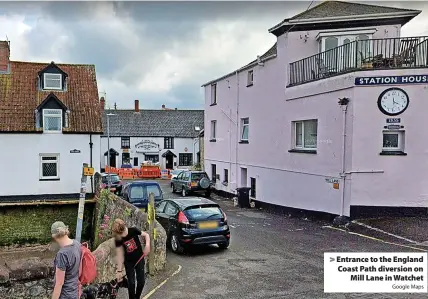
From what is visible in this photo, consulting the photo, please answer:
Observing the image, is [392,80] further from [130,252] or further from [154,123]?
[154,123]

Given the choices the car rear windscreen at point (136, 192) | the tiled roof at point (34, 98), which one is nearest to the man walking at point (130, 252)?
the car rear windscreen at point (136, 192)

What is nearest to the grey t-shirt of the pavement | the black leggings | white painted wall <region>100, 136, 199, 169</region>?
the black leggings

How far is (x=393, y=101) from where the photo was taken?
1381 cm

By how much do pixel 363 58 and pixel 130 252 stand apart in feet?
40.4

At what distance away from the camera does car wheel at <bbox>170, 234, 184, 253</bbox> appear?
1084cm

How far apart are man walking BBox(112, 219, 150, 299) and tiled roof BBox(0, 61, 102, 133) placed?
1945 centimetres

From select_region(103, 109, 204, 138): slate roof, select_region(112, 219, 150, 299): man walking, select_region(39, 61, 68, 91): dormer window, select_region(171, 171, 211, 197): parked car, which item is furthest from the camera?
select_region(103, 109, 204, 138): slate roof

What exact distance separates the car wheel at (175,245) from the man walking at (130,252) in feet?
13.8

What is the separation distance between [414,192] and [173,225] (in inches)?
333

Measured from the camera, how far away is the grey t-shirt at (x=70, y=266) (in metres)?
4.87

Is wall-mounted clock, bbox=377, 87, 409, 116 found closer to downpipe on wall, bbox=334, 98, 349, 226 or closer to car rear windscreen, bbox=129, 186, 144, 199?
downpipe on wall, bbox=334, 98, 349, 226

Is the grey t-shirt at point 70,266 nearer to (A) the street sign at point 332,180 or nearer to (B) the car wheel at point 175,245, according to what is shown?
(B) the car wheel at point 175,245

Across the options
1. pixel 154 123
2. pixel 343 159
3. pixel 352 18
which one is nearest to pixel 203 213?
pixel 343 159

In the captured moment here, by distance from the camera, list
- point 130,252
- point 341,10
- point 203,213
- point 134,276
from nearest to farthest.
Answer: point 130,252
point 134,276
point 203,213
point 341,10
